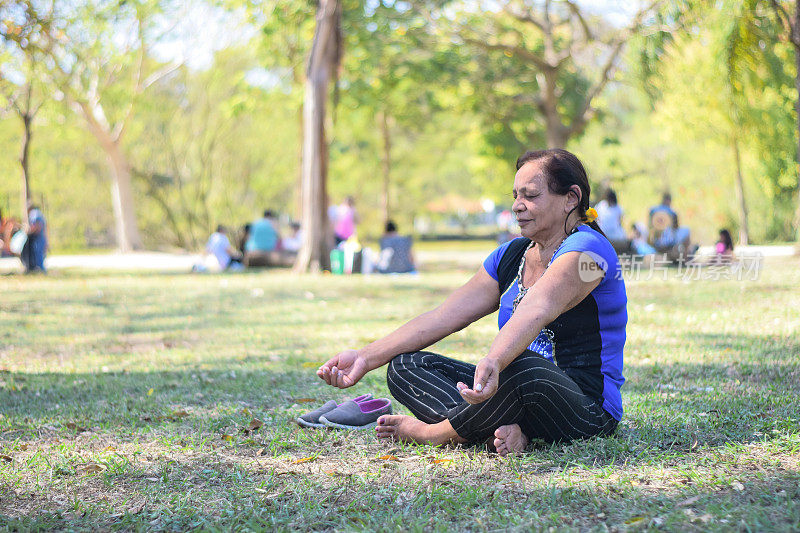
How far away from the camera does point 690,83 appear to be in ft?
82.6

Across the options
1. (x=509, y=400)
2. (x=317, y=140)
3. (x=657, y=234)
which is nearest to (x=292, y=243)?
(x=317, y=140)

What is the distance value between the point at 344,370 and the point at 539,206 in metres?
1.19

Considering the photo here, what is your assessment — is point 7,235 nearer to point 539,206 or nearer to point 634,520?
point 539,206

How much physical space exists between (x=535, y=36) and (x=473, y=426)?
74.9 feet

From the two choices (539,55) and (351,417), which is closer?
(351,417)

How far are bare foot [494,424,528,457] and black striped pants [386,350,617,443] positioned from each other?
0.11 ft

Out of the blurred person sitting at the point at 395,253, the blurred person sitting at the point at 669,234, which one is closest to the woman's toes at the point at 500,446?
the blurred person sitting at the point at 395,253

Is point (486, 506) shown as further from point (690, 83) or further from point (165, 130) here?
point (165, 130)

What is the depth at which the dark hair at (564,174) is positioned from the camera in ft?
11.6

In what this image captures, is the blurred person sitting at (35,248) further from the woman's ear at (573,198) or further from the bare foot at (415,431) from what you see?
the woman's ear at (573,198)

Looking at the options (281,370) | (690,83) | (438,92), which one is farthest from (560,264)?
(690,83)

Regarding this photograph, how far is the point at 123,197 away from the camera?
27.3 meters

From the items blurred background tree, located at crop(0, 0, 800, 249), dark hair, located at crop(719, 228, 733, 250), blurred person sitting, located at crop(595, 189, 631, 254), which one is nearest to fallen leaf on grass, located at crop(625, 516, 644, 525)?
blurred background tree, located at crop(0, 0, 800, 249)

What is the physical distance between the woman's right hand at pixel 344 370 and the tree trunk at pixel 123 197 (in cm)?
2498
